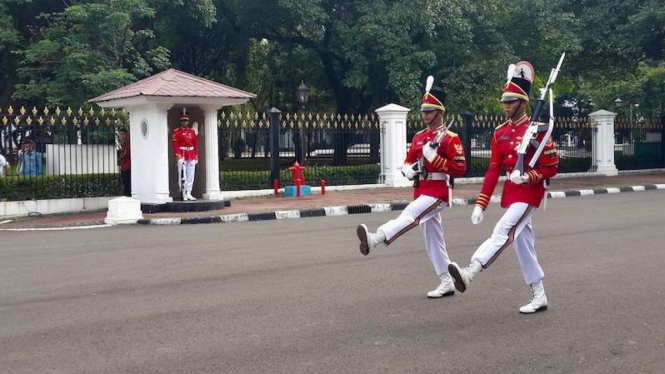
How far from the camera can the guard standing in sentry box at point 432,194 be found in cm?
696

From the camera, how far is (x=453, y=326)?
5.89 m

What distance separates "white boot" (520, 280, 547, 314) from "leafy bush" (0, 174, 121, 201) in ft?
42.7

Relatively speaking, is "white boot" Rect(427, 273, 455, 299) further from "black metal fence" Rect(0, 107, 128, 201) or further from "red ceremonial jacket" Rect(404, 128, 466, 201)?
"black metal fence" Rect(0, 107, 128, 201)

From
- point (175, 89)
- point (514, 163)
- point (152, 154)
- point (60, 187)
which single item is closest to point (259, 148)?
point (152, 154)

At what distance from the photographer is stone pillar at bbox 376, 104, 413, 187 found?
22.3 m

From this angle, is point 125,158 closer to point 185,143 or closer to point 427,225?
point 185,143

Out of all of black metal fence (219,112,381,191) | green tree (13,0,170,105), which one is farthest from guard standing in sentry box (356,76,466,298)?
green tree (13,0,170,105)

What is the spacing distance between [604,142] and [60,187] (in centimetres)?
1840

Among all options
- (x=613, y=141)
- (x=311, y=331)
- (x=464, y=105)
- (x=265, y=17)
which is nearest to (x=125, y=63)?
(x=265, y=17)

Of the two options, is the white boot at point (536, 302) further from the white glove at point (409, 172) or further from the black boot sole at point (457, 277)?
the white glove at point (409, 172)

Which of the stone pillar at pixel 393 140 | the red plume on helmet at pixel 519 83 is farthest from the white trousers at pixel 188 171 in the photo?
the red plume on helmet at pixel 519 83

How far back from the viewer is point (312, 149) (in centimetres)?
2381

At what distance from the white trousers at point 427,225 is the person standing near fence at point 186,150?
1014cm

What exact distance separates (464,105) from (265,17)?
7307mm
